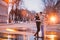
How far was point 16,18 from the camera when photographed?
1628 mm

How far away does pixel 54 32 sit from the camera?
151 centimetres

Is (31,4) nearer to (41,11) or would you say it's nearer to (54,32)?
(41,11)

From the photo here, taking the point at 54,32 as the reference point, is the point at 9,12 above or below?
above

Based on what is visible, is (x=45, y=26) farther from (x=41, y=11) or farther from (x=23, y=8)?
(x=23, y=8)

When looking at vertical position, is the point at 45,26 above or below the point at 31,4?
below

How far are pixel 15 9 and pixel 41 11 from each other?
1.02 ft

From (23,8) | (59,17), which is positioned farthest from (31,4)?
(59,17)

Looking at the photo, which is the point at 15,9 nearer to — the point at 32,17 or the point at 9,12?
the point at 9,12

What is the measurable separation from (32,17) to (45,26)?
0.18 metres

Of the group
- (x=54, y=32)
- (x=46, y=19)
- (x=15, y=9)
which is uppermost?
(x=15, y=9)

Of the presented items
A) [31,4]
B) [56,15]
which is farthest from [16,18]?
[56,15]

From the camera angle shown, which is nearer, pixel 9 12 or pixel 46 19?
pixel 46 19

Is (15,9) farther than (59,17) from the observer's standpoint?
Yes

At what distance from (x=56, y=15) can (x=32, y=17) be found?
274mm
